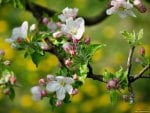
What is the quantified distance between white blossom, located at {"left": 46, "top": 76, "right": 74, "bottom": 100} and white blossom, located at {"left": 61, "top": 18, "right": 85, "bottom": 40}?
156 millimetres

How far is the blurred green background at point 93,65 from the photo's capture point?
4656mm

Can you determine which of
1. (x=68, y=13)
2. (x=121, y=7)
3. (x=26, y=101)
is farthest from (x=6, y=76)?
(x=26, y=101)

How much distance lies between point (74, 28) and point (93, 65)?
3.13 m

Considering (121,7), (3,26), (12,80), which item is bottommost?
(12,80)

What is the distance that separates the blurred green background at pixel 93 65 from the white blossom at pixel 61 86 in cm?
230

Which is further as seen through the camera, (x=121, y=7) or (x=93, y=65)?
(x=93, y=65)

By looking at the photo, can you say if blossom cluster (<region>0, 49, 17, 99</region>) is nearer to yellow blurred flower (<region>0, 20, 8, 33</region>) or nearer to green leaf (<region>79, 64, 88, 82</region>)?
green leaf (<region>79, 64, 88, 82</region>)

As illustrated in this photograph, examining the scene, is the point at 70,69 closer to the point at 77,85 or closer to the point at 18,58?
the point at 77,85

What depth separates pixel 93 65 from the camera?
197 inches

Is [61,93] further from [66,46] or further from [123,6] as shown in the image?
[123,6]

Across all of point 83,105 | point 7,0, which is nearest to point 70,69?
point 7,0

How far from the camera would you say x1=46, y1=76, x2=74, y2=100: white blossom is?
1886 millimetres

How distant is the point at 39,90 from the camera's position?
2018 mm

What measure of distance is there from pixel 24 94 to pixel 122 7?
10.0 ft
